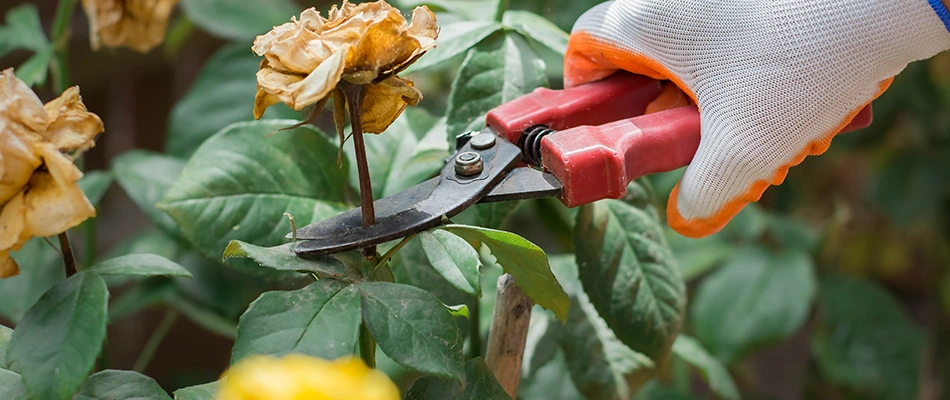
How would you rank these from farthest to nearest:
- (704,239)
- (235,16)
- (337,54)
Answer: (704,239) → (235,16) → (337,54)

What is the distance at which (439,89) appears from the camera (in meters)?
1.45

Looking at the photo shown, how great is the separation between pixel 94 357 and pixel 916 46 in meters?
0.54

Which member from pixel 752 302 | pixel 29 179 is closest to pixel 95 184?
pixel 29 179

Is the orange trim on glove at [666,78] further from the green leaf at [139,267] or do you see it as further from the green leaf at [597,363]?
the green leaf at [139,267]

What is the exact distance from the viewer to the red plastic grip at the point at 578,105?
1.97 feet

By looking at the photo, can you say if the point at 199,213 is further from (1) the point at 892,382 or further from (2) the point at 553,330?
(1) the point at 892,382

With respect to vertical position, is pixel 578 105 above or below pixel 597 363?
above

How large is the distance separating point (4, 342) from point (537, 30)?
463mm

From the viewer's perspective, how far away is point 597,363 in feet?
2.56

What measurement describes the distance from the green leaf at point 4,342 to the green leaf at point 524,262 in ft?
0.89

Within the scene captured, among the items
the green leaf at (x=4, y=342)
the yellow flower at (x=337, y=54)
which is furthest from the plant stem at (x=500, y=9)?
the green leaf at (x=4, y=342)

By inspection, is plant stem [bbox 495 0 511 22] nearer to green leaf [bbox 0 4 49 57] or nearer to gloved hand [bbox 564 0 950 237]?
gloved hand [bbox 564 0 950 237]

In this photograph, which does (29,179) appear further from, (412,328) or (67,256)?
(412,328)

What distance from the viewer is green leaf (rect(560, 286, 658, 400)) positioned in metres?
0.77
